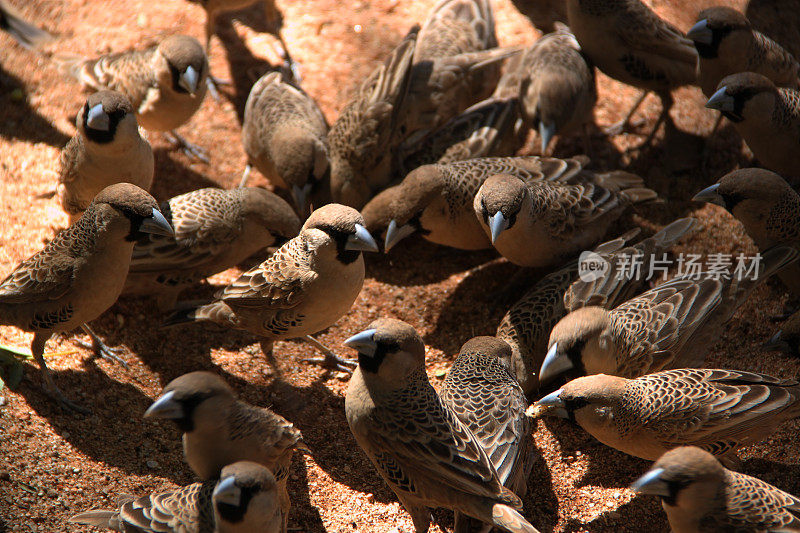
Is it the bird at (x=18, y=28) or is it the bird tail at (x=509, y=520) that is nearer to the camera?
the bird tail at (x=509, y=520)

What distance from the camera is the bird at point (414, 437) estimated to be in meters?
3.73

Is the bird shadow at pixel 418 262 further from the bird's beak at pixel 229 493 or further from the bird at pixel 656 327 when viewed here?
the bird's beak at pixel 229 493

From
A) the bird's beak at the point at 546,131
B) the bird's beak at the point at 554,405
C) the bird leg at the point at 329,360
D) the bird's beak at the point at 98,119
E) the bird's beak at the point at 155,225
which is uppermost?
the bird's beak at the point at 98,119

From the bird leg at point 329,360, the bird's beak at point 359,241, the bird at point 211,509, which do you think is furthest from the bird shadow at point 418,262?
the bird at point 211,509

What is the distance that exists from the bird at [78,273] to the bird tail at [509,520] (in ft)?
7.97

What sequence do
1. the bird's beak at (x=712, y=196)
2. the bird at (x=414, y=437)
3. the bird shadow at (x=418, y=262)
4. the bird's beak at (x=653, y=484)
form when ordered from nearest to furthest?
the bird's beak at (x=653, y=484), the bird at (x=414, y=437), the bird's beak at (x=712, y=196), the bird shadow at (x=418, y=262)

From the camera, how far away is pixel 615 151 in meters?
6.57

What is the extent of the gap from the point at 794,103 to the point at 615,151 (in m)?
1.46

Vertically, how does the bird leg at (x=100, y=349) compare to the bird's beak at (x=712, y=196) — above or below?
below

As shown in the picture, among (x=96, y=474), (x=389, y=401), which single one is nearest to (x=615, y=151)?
(x=389, y=401)

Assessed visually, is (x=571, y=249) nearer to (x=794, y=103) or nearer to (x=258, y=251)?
(x=794, y=103)

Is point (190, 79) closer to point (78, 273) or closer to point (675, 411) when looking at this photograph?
point (78, 273)

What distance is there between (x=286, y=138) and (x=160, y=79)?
3.49ft

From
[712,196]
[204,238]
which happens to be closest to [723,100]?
[712,196]
